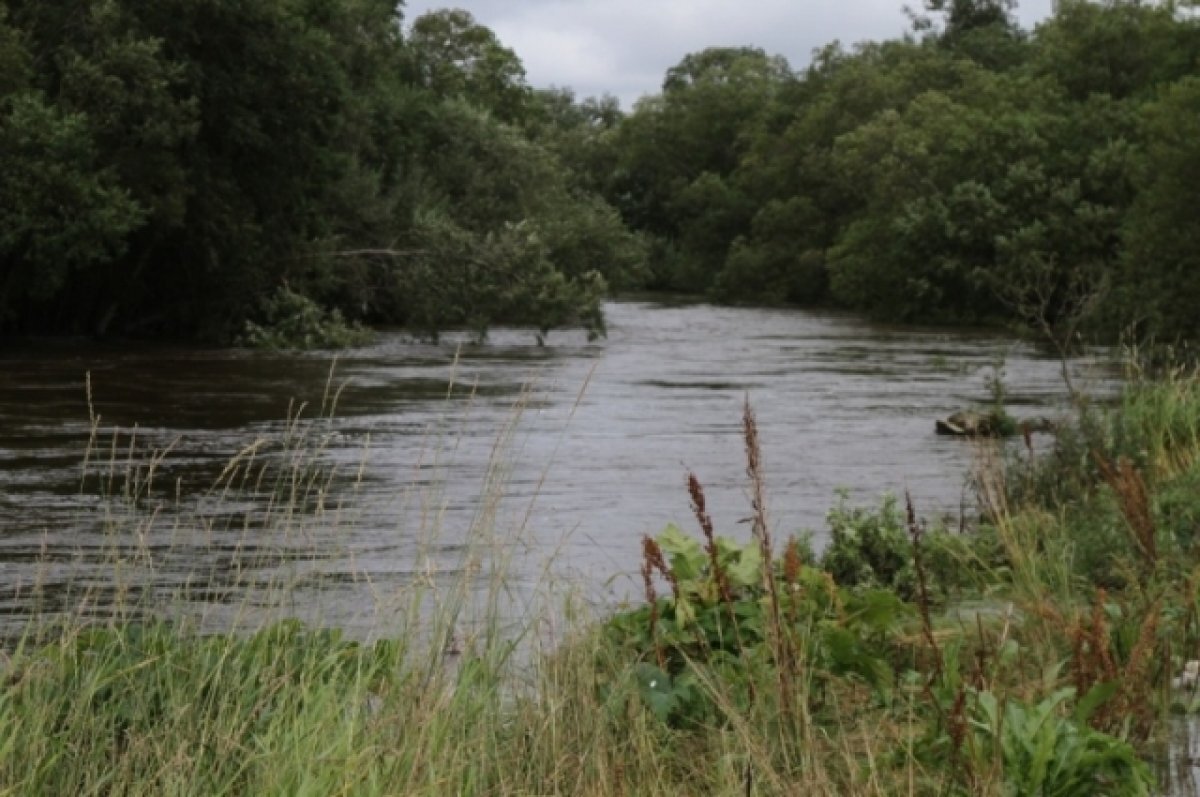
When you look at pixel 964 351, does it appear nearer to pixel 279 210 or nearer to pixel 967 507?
pixel 279 210

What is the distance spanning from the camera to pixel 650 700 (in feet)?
Result: 18.6

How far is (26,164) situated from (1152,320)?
20.2 m

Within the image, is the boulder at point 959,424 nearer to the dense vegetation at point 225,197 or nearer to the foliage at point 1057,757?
the dense vegetation at point 225,197

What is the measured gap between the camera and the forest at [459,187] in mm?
30969

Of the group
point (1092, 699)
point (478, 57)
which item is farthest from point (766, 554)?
point (478, 57)

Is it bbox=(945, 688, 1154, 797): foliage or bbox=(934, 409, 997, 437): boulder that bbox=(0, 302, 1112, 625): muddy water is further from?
bbox=(945, 688, 1154, 797): foliage

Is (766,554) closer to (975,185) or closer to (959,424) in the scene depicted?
(959,424)

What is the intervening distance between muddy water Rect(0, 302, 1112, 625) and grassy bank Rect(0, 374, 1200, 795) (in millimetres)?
283

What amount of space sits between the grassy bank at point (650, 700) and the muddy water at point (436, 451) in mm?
283

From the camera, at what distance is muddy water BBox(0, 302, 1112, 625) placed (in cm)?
881

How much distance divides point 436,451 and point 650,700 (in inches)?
45.5

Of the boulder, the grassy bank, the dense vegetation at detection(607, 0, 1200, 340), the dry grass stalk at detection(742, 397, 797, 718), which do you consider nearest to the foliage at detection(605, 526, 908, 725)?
the grassy bank

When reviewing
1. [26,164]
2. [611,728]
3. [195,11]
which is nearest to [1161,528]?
[611,728]

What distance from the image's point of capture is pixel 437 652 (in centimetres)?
543
